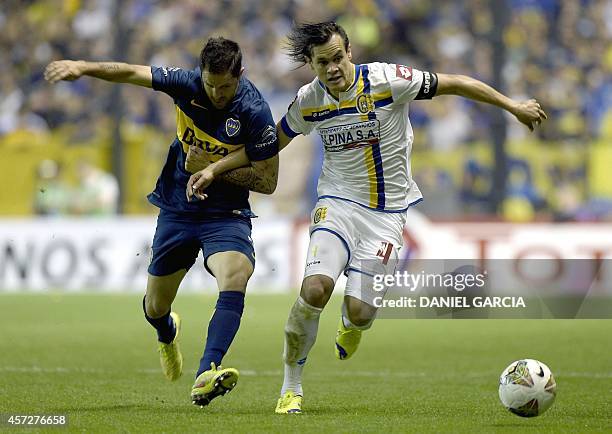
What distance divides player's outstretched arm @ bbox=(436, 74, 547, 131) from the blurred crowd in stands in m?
12.6

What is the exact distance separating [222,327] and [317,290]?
622 mm

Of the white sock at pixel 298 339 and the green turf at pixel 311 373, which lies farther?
the white sock at pixel 298 339

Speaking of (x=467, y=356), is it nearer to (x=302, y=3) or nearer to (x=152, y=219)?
(x=152, y=219)

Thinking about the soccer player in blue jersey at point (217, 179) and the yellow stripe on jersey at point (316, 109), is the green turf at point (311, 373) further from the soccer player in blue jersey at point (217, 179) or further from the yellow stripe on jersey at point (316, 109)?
the yellow stripe on jersey at point (316, 109)

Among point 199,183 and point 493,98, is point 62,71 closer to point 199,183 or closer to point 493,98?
point 199,183

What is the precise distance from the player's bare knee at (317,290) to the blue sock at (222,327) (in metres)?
0.40

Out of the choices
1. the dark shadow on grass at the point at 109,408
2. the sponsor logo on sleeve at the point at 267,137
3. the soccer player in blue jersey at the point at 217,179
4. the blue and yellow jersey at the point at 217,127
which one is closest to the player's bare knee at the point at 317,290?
the soccer player in blue jersey at the point at 217,179

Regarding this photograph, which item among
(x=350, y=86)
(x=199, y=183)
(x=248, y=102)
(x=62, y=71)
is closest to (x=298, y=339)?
(x=199, y=183)

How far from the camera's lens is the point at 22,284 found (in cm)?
1828

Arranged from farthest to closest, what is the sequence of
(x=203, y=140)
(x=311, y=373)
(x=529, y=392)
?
(x=311, y=373), (x=203, y=140), (x=529, y=392)

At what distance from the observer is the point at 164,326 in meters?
8.62

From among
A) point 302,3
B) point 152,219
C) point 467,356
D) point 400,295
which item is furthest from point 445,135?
point 400,295

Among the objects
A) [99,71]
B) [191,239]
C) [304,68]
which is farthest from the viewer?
[304,68]

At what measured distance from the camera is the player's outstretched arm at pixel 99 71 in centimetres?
679
